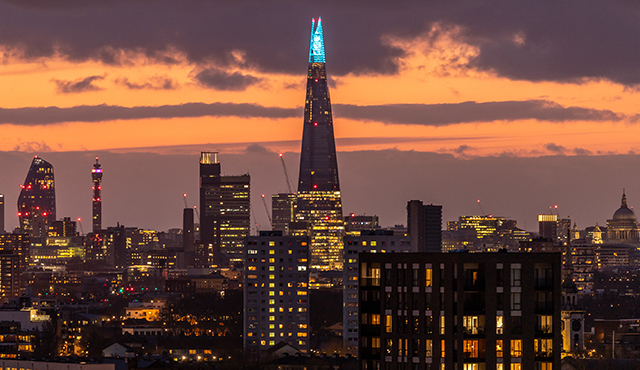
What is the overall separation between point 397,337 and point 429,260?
486 cm

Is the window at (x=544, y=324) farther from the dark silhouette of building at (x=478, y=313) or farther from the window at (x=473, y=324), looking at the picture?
the window at (x=473, y=324)

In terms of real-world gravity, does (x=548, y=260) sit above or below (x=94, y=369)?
above

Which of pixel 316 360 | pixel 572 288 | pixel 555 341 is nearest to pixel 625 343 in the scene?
pixel 316 360

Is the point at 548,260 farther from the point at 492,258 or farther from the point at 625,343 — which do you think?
the point at 625,343

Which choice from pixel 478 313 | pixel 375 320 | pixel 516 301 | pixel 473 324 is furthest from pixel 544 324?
pixel 375 320

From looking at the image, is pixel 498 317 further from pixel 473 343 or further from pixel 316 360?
pixel 316 360

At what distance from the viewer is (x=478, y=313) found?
83500mm

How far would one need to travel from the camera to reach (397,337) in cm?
8575

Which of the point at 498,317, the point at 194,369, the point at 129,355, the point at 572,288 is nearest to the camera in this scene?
the point at 498,317

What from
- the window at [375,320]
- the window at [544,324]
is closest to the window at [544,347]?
the window at [544,324]

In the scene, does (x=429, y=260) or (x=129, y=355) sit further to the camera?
(x=129, y=355)

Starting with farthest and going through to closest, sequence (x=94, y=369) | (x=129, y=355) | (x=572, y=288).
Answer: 1. (x=129, y=355)
2. (x=94, y=369)
3. (x=572, y=288)

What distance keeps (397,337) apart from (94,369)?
78902 mm

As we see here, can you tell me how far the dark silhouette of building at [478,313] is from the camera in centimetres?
8344
